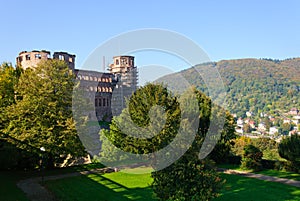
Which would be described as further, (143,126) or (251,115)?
(251,115)

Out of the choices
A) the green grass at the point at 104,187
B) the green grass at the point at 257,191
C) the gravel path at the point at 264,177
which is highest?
the green grass at the point at 104,187

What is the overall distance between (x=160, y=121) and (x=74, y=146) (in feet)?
22.8

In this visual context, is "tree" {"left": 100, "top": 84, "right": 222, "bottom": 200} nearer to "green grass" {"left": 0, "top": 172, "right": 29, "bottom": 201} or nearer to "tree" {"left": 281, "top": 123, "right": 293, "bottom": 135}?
"green grass" {"left": 0, "top": 172, "right": 29, "bottom": 201}

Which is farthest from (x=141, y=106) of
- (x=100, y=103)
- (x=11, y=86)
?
(x=100, y=103)

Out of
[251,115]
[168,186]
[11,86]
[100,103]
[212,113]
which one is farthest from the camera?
[251,115]

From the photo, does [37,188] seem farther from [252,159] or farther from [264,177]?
[252,159]

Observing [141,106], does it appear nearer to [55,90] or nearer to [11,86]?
[55,90]

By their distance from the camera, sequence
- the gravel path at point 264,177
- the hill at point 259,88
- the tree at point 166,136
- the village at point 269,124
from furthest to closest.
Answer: the hill at point 259,88, the village at point 269,124, the gravel path at point 264,177, the tree at point 166,136

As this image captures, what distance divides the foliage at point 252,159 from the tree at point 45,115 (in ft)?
46.9

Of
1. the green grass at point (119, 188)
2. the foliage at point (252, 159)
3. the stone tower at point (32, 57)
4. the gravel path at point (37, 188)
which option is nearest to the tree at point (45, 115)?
the gravel path at point (37, 188)

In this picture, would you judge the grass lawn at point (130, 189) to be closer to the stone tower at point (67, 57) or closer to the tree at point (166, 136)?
the tree at point (166, 136)

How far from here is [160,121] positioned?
18.8 meters

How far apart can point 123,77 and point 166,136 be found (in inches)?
1767

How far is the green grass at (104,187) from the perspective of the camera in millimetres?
15648
